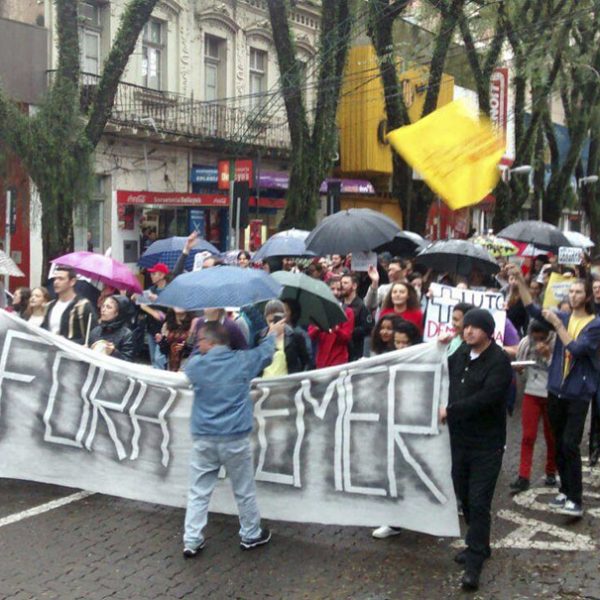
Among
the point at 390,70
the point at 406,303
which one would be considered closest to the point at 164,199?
the point at 390,70

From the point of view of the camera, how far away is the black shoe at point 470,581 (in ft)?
17.5

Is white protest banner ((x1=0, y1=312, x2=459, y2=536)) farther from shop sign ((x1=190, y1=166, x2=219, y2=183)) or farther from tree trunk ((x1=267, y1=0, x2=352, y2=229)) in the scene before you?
shop sign ((x1=190, y1=166, x2=219, y2=183))

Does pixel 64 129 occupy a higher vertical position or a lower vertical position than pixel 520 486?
higher

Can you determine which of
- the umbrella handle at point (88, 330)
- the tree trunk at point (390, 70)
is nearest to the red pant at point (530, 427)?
the umbrella handle at point (88, 330)

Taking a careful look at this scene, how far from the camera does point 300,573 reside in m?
5.60

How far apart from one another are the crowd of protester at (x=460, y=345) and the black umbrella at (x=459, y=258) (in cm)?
49

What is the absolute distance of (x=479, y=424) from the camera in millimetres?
5543

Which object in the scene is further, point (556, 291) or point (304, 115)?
point (304, 115)

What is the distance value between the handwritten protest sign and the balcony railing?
13.0 metres

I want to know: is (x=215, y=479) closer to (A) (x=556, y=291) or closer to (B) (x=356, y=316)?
(B) (x=356, y=316)

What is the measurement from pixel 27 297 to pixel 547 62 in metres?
17.7

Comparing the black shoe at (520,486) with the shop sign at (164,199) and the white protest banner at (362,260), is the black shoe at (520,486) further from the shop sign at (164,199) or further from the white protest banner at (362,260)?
the shop sign at (164,199)

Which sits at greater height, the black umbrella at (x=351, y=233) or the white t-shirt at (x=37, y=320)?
the black umbrella at (x=351, y=233)

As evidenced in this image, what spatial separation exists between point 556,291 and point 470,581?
4.50 metres
